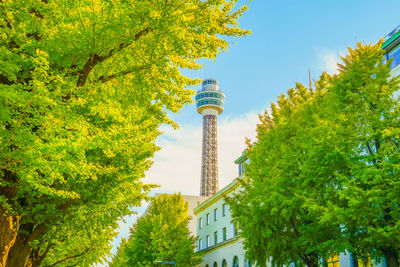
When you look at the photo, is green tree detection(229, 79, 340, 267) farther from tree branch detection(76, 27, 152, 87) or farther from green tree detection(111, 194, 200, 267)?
green tree detection(111, 194, 200, 267)

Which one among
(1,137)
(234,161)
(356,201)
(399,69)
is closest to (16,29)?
(1,137)

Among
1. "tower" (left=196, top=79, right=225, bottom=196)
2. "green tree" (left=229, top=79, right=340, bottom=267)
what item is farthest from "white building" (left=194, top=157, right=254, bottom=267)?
"tower" (left=196, top=79, right=225, bottom=196)

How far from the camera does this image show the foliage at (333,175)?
12.0 meters

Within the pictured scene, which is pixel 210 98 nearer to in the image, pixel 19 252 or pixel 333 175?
pixel 333 175

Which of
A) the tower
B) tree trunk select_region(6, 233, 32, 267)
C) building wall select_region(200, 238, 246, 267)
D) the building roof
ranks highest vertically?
the tower

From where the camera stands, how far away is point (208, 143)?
359 feet

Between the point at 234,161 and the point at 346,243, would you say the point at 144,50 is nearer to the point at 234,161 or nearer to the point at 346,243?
the point at 346,243

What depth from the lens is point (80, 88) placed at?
878 centimetres

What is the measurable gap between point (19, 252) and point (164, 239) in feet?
77.5

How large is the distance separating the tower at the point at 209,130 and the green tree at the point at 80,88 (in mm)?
92136

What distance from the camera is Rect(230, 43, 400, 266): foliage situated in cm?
1203

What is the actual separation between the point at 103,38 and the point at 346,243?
11.0 meters

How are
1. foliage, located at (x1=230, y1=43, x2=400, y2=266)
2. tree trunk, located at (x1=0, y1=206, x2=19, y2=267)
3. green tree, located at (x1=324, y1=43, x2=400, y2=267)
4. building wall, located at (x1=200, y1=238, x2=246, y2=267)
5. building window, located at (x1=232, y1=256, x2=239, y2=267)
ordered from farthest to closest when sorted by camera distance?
building window, located at (x1=232, y1=256, x2=239, y2=267) < building wall, located at (x1=200, y1=238, x2=246, y2=267) < foliage, located at (x1=230, y1=43, x2=400, y2=266) < green tree, located at (x1=324, y1=43, x2=400, y2=267) < tree trunk, located at (x1=0, y1=206, x2=19, y2=267)

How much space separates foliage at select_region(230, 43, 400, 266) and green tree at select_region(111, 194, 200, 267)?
58.2 feet
